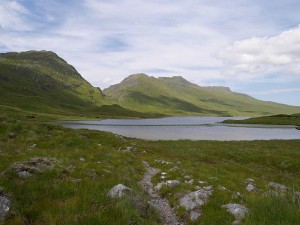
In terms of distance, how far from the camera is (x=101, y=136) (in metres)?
40.3

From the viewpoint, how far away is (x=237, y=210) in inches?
427

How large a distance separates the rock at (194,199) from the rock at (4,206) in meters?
7.06

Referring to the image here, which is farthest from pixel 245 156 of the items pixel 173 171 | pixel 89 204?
pixel 89 204

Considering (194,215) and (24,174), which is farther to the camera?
(24,174)

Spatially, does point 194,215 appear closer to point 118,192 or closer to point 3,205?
point 118,192

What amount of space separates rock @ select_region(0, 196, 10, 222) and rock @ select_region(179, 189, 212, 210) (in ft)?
23.2

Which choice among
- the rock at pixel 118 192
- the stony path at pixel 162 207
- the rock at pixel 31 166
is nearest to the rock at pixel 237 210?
the stony path at pixel 162 207

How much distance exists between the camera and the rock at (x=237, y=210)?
1014 centimetres

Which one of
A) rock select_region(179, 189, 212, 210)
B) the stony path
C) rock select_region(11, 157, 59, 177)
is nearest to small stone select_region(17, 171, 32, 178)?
rock select_region(11, 157, 59, 177)

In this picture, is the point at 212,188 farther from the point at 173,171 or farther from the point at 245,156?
the point at 245,156

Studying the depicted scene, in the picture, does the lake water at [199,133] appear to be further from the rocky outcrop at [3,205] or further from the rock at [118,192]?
the rocky outcrop at [3,205]

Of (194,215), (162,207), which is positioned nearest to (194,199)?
(194,215)

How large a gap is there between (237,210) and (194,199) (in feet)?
8.48

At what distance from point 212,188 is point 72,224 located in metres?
9.32
